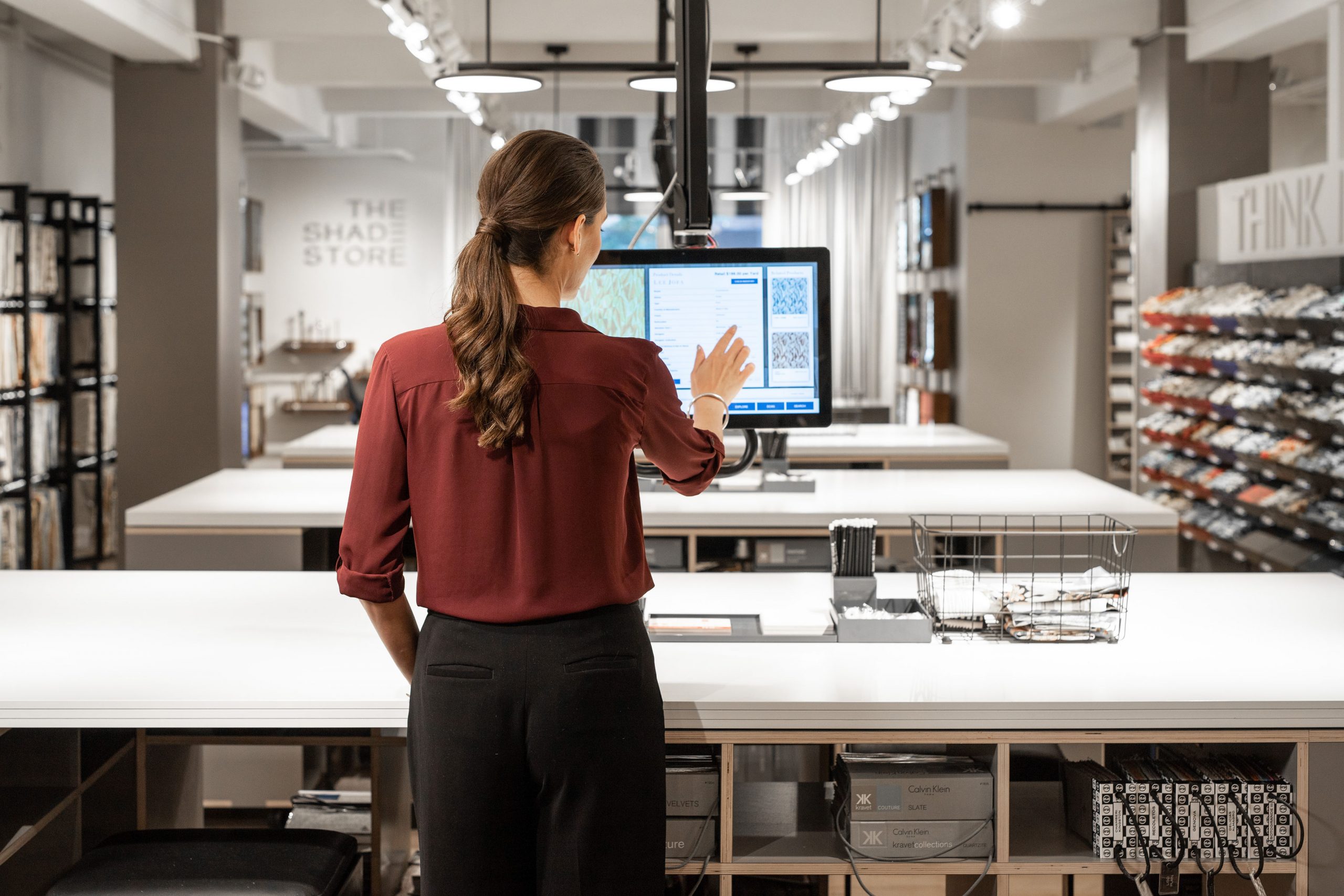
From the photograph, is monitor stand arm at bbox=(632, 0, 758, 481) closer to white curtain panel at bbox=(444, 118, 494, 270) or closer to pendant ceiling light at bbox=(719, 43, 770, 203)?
pendant ceiling light at bbox=(719, 43, 770, 203)

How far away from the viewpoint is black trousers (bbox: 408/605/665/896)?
142 centimetres

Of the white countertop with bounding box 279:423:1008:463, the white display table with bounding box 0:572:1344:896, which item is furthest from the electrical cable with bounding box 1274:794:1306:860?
the white countertop with bounding box 279:423:1008:463

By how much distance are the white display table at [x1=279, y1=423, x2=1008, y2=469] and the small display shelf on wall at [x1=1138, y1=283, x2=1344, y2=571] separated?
3.97 feet

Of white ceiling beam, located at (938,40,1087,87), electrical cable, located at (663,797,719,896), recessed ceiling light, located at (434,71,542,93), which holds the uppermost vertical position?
white ceiling beam, located at (938,40,1087,87)

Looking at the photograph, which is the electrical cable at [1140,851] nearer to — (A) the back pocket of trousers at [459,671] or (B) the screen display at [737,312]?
(A) the back pocket of trousers at [459,671]

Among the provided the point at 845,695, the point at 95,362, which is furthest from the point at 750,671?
the point at 95,362

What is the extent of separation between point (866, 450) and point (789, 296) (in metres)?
3.12

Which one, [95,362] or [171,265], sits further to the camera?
[95,362]

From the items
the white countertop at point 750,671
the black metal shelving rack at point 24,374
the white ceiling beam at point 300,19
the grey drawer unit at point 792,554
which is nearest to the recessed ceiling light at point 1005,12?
the grey drawer unit at point 792,554

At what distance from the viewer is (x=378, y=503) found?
4.91ft

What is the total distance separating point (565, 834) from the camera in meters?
1.46

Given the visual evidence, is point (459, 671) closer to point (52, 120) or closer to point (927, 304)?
point (52, 120)

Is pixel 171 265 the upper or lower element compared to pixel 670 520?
upper

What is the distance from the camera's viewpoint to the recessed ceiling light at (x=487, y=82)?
488cm
